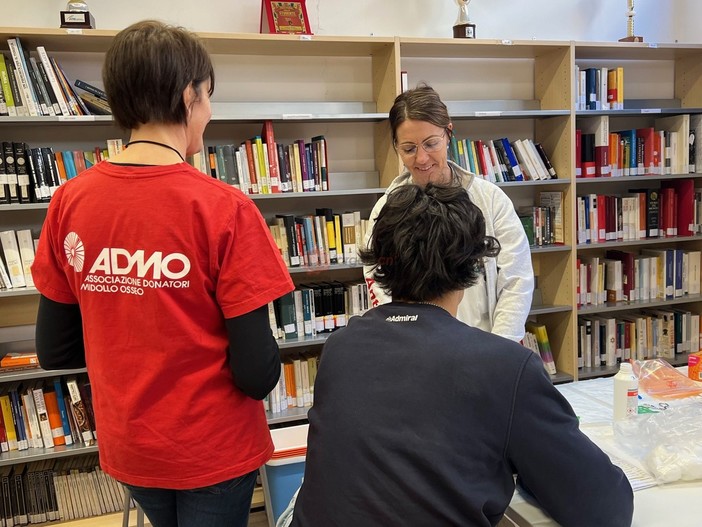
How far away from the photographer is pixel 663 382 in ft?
5.57

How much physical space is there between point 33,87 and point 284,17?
1173mm

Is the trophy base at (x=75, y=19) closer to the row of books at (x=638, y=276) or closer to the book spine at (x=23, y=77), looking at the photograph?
the book spine at (x=23, y=77)

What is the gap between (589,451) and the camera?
0.93 metres

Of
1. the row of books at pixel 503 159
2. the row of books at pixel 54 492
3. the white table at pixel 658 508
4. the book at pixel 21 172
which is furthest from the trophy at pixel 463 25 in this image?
the row of books at pixel 54 492

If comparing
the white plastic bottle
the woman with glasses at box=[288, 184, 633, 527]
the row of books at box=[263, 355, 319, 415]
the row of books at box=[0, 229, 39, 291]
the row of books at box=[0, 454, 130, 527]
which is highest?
the row of books at box=[0, 229, 39, 291]

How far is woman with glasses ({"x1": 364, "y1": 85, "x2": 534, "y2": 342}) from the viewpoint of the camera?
70.9 inches

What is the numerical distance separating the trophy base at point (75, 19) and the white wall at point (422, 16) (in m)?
0.30

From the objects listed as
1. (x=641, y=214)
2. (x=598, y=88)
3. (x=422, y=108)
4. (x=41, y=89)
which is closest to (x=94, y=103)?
(x=41, y=89)

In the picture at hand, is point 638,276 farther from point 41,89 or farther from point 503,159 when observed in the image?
point 41,89

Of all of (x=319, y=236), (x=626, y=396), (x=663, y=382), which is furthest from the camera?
(x=319, y=236)

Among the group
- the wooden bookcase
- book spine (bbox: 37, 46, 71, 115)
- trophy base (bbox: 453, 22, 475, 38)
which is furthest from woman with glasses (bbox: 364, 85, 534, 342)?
book spine (bbox: 37, 46, 71, 115)

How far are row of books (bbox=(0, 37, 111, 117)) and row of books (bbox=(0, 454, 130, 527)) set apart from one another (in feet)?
5.35

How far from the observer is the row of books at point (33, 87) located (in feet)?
7.93

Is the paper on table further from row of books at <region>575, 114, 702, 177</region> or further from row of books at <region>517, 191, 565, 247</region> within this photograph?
row of books at <region>575, 114, 702, 177</region>
